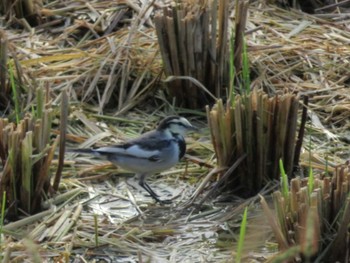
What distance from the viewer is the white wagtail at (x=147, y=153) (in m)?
6.83

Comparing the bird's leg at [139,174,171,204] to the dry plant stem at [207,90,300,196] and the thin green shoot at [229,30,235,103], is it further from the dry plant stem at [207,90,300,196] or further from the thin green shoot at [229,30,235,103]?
the thin green shoot at [229,30,235,103]

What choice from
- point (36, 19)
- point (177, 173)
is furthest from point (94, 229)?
point (36, 19)

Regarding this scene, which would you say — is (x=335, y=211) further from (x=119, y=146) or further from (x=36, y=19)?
(x=36, y=19)

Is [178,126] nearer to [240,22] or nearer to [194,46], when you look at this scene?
[194,46]

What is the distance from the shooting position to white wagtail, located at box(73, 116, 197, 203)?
6832 millimetres

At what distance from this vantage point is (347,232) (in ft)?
17.9

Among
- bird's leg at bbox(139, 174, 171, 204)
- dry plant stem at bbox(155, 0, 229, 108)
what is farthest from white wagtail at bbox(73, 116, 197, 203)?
dry plant stem at bbox(155, 0, 229, 108)

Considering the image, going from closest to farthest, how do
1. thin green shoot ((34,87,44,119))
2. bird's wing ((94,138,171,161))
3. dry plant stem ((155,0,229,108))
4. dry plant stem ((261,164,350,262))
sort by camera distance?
dry plant stem ((261,164,350,262)) < thin green shoot ((34,87,44,119)) < bird's wing ((94,138,171,161)) < dry plant stem ((155,0,229,108))

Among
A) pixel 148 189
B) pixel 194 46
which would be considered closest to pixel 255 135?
pixel 148 189

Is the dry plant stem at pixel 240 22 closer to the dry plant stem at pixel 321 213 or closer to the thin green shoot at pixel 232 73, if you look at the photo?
the thin green shoot at pixel 232 73

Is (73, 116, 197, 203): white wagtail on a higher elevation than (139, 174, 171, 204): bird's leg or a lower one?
higher

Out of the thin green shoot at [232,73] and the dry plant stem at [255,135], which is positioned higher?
the thin green shoot at [232,73]

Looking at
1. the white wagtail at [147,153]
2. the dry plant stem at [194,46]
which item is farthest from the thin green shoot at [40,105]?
the dry plant stem at [194,46]

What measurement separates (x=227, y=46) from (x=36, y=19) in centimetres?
200
